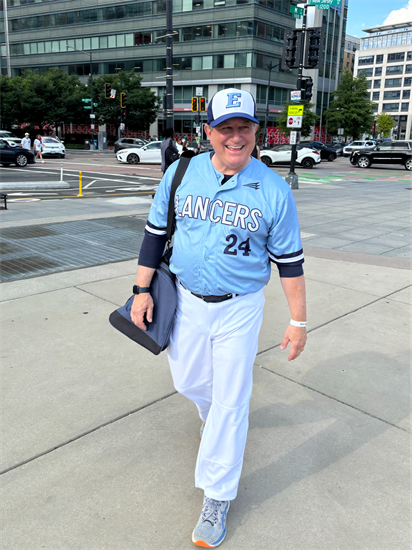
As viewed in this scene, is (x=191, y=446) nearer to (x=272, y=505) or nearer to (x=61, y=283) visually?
(x=272, y=505)

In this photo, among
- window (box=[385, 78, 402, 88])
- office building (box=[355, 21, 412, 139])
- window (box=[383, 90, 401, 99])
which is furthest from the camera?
window (box=[383, 90, 401, 99])

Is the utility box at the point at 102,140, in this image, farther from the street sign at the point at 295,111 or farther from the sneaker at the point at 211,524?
the sneaker at the point at 211,524

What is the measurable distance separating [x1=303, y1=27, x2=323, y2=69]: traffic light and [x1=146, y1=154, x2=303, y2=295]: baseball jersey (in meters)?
15.6

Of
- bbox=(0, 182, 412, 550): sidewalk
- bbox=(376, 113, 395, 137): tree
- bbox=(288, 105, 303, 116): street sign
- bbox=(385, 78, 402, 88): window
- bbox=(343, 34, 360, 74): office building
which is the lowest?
bbox=(0, 182, 412, 550): sidewalk

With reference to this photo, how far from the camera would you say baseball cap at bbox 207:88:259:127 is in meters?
2.13

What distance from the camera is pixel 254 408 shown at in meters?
3.41

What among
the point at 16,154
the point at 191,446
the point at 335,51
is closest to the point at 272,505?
the point at 191,446

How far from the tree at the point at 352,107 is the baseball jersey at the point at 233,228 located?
6490 cm

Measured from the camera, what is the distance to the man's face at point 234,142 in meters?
2.18

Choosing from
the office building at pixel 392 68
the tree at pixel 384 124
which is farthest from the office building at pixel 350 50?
the tree at pixel 384 124

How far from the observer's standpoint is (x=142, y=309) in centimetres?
241

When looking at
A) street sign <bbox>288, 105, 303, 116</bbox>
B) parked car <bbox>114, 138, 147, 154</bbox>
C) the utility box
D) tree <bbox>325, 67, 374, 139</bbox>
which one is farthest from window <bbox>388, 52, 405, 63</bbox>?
street sign <bbox>288, 105, 303, 116</bbox>

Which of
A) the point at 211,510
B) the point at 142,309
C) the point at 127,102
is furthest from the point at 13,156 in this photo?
the point at 127,102

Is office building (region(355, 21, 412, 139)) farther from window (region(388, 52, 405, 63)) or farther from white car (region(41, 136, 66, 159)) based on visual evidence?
white car (region(41, 136, 66, 159))
